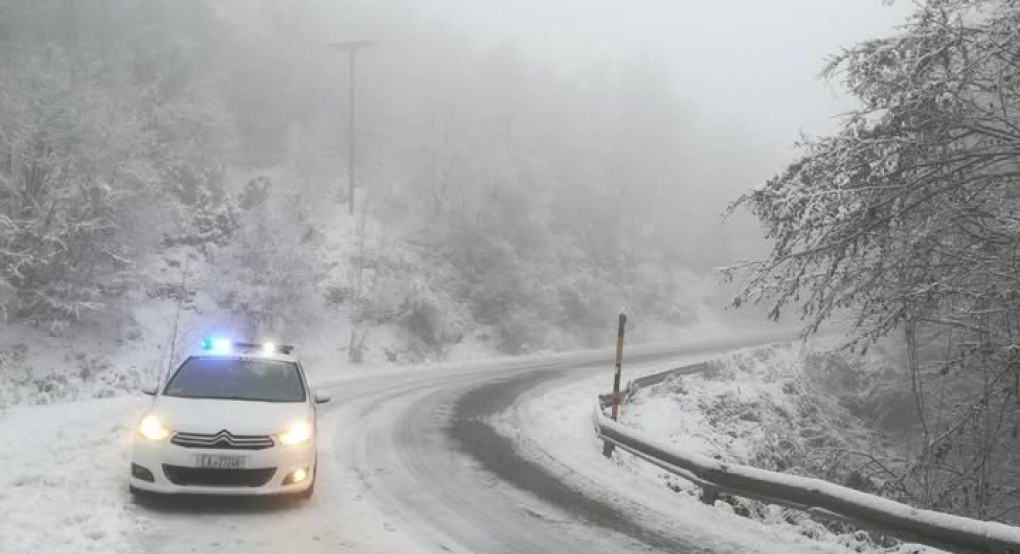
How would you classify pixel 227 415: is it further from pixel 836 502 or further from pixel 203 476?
pixel 836 502

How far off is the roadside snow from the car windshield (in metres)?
1.12

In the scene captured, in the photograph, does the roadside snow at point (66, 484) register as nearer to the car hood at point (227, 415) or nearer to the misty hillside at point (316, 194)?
the car hood at point (227, 415)

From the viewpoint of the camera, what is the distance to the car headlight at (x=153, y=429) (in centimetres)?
635

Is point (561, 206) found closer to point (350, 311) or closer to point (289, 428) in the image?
point (350, 311)

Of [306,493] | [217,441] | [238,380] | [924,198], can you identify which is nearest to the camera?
[924,198]

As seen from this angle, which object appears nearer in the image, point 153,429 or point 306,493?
point 153,429

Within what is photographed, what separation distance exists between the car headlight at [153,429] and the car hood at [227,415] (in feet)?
0.15

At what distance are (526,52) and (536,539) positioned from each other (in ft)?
241

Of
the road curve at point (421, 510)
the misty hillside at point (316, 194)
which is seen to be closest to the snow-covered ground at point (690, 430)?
the road curve at point (421, 510)

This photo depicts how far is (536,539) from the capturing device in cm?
627

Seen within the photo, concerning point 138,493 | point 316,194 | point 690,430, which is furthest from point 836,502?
point 316,194

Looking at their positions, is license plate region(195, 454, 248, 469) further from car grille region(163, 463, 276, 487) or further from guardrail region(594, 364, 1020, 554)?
guardrail region(594, 364, 1020, 554)

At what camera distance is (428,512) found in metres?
6.88

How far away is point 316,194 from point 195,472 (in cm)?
3237
